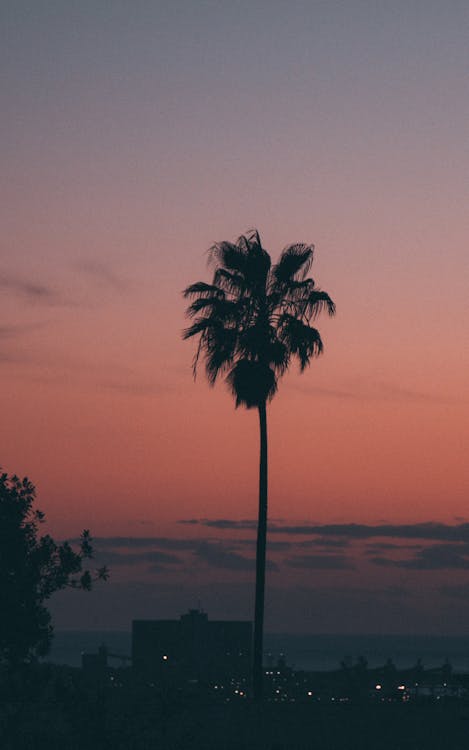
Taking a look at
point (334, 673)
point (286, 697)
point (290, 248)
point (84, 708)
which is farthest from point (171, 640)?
point (84, 708)

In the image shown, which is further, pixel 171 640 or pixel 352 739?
pixel 171 640

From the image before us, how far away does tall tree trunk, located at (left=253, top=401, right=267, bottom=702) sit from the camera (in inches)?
1483

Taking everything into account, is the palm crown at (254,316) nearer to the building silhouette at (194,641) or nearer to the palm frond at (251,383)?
the palm frond at (251,383)

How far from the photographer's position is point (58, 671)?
33594 millimetres

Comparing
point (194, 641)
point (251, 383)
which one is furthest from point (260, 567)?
point (194, 641)

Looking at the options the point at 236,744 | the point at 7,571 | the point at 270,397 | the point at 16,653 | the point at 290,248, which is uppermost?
the point at 290,248

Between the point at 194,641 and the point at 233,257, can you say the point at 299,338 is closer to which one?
the point at 233,257

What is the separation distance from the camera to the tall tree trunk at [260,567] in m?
37.7

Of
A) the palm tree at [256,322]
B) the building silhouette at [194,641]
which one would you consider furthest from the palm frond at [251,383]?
the building silhouette at [194,641]

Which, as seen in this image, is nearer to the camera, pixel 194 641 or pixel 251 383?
pixel 251 383

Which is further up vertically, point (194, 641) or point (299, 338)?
point (299, 338)

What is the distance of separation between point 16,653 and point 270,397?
42.5 ft

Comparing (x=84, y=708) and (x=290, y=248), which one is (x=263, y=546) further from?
(x=84, y=708)

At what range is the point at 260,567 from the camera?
3909 cm
